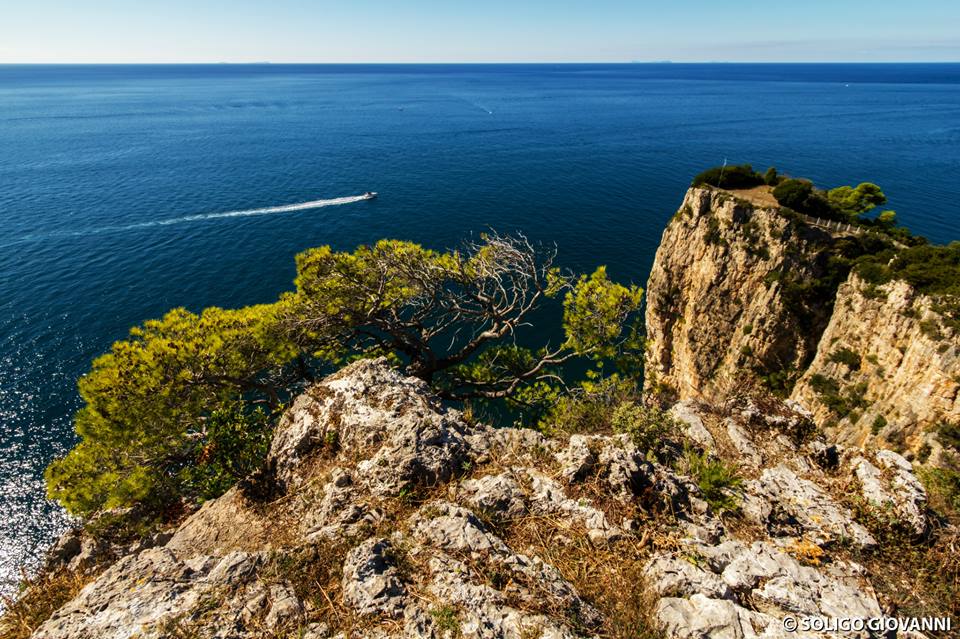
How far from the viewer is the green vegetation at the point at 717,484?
1005 centimetres

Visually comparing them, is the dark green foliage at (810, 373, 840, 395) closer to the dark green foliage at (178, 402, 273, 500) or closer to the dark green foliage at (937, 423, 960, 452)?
the dark green foliage at (937, 423, 960, 452)

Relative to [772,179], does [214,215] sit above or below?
below

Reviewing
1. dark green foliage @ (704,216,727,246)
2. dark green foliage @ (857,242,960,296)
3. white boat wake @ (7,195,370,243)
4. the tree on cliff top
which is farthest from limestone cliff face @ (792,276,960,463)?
white boat wake @ (7,195,370,243)

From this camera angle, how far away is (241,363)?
18.1m

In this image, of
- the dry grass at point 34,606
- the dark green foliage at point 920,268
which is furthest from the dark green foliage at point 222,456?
the dark green foliage at point 920,268

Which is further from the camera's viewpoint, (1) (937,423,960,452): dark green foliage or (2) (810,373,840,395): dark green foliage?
(2) (810,373,840,395): dark green foliage

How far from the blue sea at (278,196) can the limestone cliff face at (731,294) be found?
18.7 meters

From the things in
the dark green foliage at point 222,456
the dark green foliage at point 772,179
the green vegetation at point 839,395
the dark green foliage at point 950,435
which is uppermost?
the dark green foliage at point 772,179

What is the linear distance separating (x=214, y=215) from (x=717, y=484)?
82.6m

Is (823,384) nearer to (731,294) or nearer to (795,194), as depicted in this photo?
(731,294)

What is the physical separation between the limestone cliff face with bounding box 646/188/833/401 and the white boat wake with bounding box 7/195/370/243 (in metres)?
59.9

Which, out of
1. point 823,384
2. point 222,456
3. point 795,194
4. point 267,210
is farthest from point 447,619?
point 267,210

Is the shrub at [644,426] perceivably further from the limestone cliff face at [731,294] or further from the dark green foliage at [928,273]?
the dark green foliage at [928,273]

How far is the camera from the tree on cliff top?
1529cm
